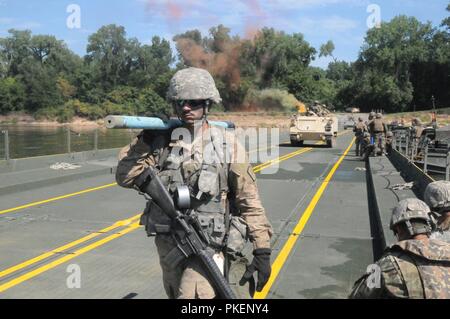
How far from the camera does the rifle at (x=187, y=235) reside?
9.76 feet

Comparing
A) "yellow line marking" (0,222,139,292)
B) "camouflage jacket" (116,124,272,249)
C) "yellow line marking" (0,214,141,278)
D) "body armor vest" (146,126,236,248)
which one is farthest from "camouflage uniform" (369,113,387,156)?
"body armor vest" (146,126,236,248)

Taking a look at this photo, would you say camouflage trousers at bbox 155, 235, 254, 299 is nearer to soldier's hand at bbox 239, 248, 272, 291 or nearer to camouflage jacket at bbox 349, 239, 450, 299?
soldier's hand at bbox 239, 248, 272, 291

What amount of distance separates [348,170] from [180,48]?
43835 mm

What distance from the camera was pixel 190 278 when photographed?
3.08 m

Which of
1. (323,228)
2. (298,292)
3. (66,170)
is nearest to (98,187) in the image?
(66,170)

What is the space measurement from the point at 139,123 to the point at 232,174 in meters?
0.67

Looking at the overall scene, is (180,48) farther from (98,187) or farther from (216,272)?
(216,272)

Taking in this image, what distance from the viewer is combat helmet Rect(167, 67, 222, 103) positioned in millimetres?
3234

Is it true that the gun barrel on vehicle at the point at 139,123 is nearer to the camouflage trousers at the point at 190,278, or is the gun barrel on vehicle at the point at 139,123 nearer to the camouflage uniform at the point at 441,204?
the camouflage trousers at the point at 190,278

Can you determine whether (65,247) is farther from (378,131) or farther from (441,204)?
(378,131)

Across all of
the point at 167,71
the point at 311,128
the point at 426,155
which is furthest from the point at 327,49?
the point at 426,155

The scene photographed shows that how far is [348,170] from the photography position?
688 inches

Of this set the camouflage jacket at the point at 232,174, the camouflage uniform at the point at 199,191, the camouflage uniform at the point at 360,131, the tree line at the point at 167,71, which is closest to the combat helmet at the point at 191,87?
the camouflage uniform at the point at 199,191

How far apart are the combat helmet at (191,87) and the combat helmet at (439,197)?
1.89 meters
